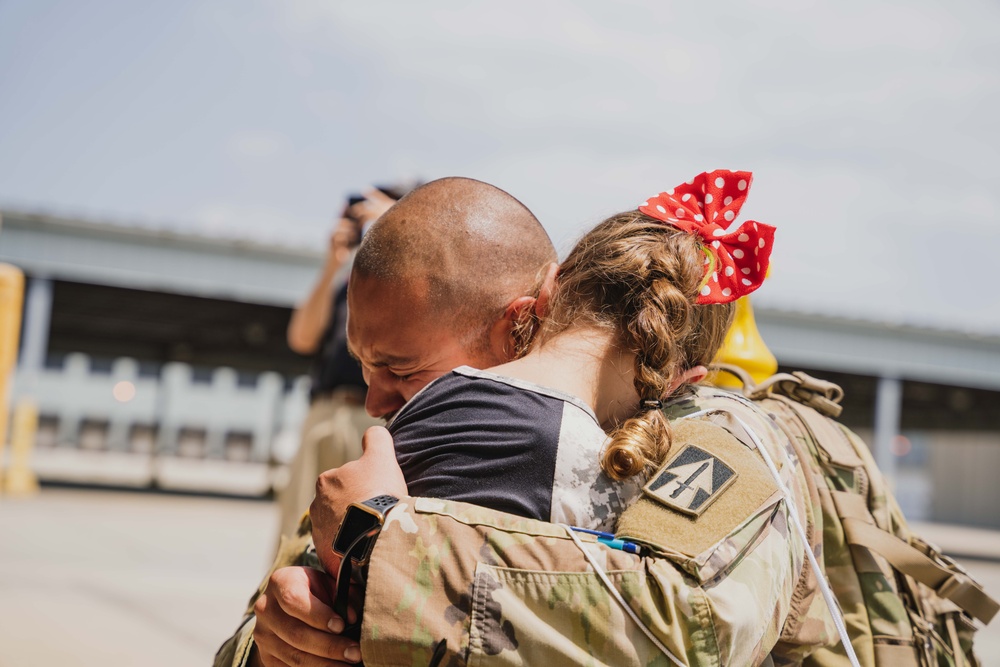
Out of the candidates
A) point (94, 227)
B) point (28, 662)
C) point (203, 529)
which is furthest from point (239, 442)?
point (28, 662)

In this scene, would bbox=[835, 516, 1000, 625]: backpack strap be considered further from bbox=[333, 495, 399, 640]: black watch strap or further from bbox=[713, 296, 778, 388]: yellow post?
bbox=[333, 495, 399, 640]: black watch strap

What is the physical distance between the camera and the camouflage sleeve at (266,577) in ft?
4.91

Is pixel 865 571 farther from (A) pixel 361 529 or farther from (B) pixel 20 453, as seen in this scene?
(B) pixel 20 453

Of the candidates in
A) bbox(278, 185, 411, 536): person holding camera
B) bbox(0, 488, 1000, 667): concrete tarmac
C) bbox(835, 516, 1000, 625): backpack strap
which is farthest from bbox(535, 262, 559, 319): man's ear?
bbox(0, 488, 1000, 667): concrete tarmac

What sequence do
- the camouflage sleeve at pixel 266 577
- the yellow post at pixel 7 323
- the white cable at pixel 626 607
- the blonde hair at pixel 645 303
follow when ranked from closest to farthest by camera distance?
the white cable at pixel 626 607, the blonde hair at pixel 645 303, the camouflage sleeve at pixel 266 577, the yellow post at pixel 7 323

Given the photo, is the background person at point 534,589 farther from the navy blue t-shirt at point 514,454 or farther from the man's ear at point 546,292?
the man's ear at point 546,292

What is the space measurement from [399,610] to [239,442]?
1849 inches

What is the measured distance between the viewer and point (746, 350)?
2.26 meters

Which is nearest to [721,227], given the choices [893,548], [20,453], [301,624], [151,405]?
[893,548]

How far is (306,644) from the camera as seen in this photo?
4.15 feet

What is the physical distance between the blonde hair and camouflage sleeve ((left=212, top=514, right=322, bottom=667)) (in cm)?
52

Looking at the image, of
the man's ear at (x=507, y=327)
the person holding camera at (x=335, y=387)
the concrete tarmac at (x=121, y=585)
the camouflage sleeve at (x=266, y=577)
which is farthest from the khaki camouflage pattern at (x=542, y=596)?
the concrete tarmac at (x=121, y=585)

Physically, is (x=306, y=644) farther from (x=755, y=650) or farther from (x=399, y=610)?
(x=755, y=650)

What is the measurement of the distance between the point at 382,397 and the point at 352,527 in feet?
1.51
